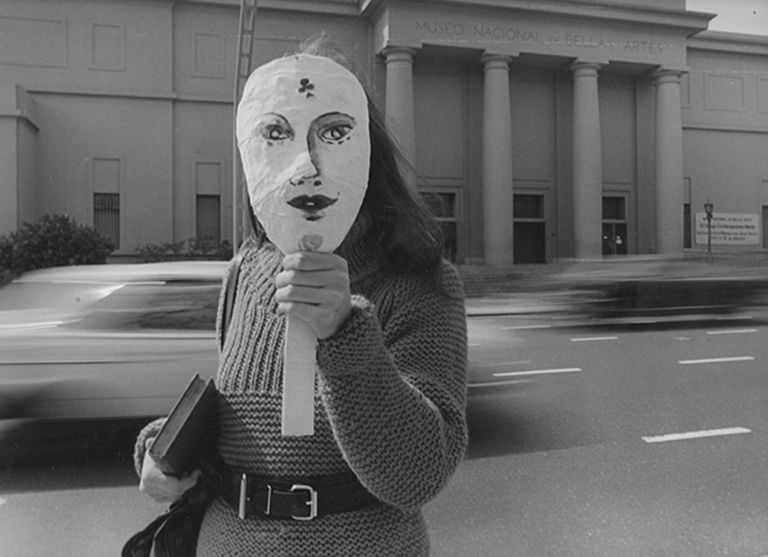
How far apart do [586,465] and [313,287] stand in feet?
6.00

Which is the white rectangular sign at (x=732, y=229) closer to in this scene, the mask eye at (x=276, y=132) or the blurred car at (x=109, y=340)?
the blurred car at (x=109, y=340)

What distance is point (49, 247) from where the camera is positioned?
2188 millimetres

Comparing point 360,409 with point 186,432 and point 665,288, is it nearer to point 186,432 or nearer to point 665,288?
point 186,432

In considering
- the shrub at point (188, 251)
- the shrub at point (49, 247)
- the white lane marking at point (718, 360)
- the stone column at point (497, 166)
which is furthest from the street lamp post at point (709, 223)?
the shrub at point (49, 247)

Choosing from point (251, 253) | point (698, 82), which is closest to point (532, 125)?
point (698, 82)

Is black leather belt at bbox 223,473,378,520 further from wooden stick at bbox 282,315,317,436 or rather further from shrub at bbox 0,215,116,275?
shrub at bbox 0,215,116,275

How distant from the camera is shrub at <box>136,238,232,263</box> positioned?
7.87 ft

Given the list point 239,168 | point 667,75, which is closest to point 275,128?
point 239,168

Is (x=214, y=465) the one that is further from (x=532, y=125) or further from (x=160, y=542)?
(x=532, y=125)

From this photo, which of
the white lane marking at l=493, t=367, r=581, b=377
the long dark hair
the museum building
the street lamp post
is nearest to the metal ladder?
the museum building

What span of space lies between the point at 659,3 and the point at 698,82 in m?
0.32

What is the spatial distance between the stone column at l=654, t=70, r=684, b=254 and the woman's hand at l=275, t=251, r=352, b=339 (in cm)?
185

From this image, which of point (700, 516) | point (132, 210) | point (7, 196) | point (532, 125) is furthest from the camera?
point (532, 125)

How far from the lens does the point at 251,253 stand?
85 cm
